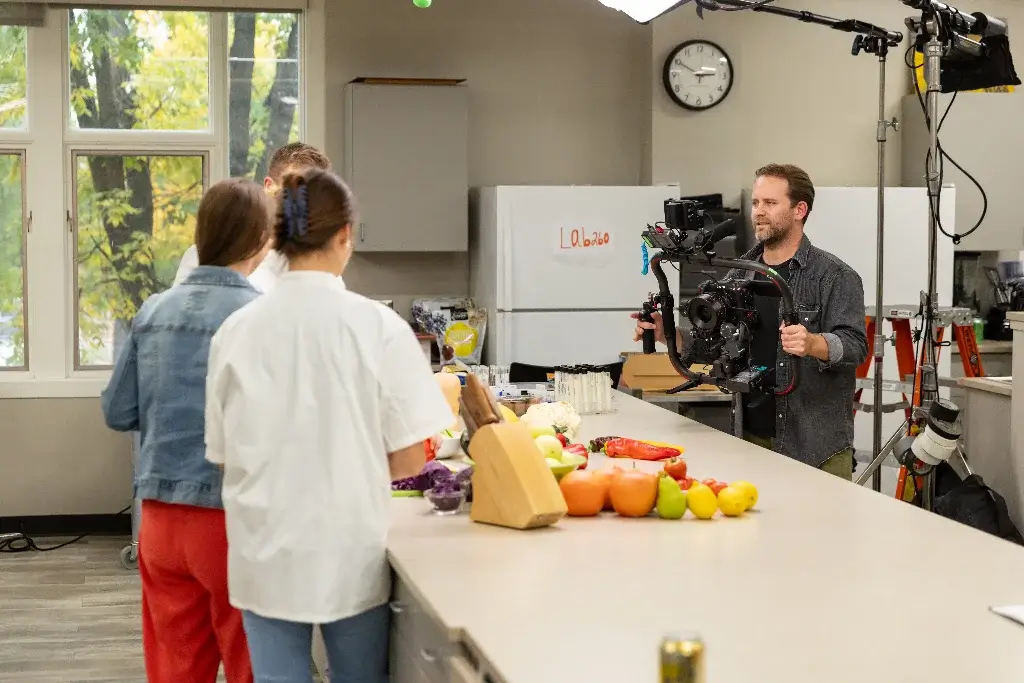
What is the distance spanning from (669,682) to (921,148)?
596 centimetres

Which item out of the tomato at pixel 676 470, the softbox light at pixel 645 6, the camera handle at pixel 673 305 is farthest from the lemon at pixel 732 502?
the softbox light at pixel 645 6

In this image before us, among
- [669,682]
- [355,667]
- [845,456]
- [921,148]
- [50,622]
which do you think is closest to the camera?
[669,682]

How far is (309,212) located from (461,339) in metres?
3.97

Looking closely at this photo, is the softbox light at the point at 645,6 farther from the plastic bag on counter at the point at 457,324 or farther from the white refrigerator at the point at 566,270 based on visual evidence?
the plastic bag on counter at the point at 457,324

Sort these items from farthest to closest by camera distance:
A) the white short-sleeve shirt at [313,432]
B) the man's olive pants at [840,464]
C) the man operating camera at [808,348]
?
the man's olive pants at [840,464] < the man operating camera at [808,348] < the white short-sleeve shirt at [313,432]

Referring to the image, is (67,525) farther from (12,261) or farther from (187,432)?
(187,432)

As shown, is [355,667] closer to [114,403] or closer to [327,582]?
[327,582]

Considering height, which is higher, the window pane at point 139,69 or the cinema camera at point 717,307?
the window pane at point 139,69

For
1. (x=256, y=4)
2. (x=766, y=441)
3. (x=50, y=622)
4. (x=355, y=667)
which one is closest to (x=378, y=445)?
(x=355, y=667)

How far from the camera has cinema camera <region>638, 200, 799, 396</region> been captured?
3.14m

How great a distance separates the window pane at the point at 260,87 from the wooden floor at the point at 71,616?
79.0 inches

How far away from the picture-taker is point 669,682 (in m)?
1.05

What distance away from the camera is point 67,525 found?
607 centimetres

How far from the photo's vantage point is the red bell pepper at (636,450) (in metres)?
3.01
